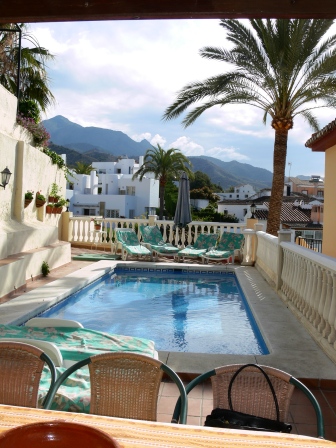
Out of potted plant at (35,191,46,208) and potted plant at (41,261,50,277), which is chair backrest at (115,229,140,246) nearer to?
potted plant at (35,191,46,208)

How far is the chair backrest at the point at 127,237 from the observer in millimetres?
11898

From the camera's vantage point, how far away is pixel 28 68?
15484mm

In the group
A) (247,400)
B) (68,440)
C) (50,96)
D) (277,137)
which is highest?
(50,96)

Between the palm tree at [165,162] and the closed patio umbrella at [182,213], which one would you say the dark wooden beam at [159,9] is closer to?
the closed patio umbrella at [182,213]

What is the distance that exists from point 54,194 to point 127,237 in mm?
2262

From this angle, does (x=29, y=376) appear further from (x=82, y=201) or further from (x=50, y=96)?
(x=82, y=201)

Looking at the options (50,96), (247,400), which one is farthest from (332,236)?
(50,96)

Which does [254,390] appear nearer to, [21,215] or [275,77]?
[21,215]

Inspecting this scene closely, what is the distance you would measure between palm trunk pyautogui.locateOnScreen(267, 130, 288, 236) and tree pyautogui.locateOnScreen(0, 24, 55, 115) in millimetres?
8255

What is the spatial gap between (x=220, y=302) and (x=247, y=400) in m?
6.13

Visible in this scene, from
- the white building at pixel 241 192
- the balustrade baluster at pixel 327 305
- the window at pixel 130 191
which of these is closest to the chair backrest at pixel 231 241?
the balustrade baluster at pixel 327 305

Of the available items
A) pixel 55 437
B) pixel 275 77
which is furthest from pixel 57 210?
pixel 55 437

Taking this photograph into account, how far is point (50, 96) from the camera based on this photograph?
1633cm

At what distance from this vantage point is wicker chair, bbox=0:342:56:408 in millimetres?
2197
